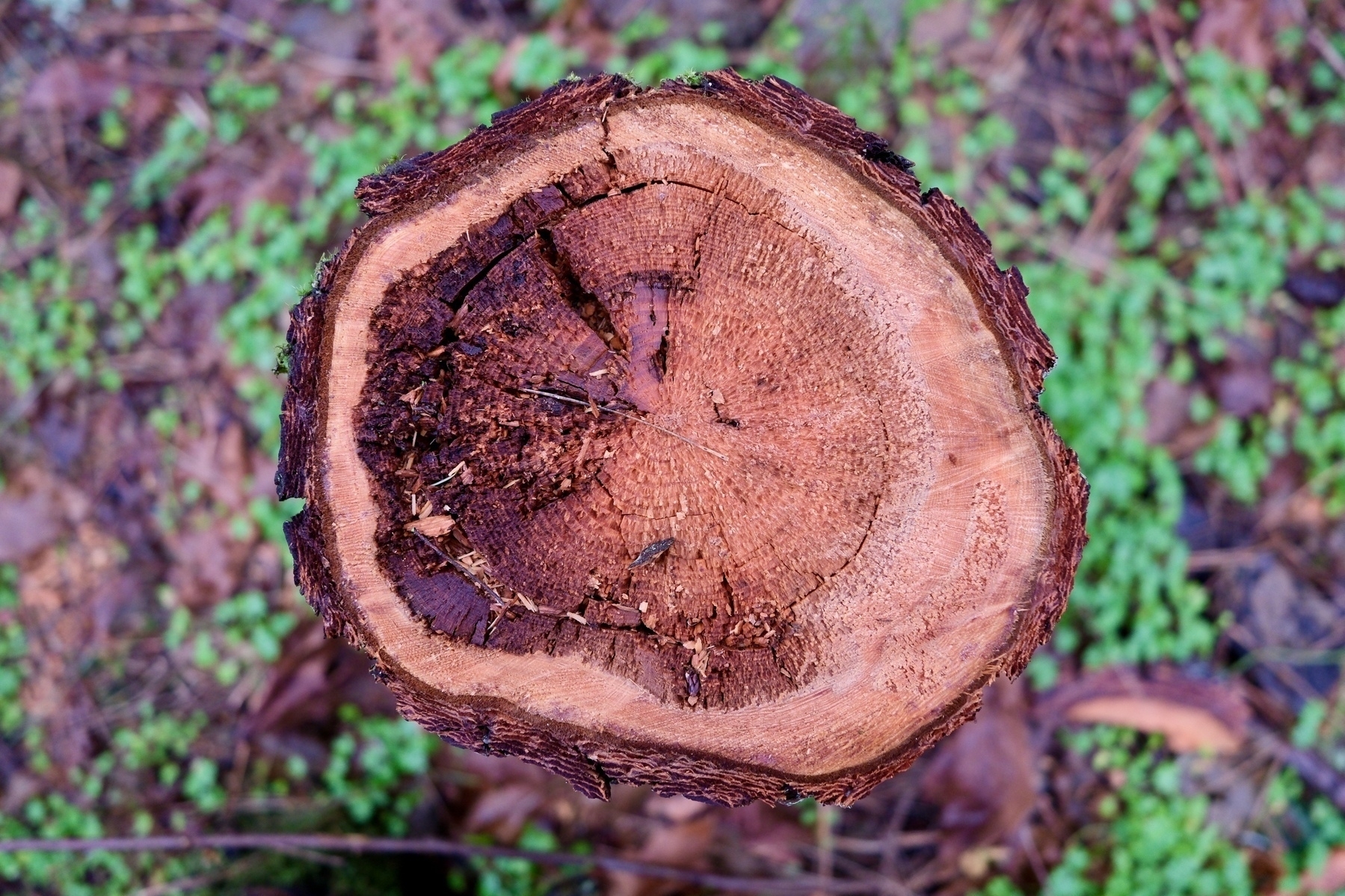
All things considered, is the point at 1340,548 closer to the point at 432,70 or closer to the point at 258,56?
the point at 432,70

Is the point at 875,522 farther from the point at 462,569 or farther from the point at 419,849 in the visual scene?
the point at 419,849

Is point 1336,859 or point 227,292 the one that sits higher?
point 227,292

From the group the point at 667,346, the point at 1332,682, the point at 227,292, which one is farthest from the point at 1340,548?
the point at 227,292

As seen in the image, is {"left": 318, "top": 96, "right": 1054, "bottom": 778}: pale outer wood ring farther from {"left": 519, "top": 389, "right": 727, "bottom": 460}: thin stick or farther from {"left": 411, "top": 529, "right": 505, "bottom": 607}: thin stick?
{"left": 519, "top": 389, "right": 727, "bottom": 460}: thin stick

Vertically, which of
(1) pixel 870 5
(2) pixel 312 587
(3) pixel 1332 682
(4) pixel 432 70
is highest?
(1) pixel 870 5

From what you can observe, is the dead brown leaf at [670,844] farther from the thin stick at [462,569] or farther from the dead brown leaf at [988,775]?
the thin stick at [462,569]

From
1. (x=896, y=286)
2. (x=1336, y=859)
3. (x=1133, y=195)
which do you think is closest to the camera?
(x=896, y=286)

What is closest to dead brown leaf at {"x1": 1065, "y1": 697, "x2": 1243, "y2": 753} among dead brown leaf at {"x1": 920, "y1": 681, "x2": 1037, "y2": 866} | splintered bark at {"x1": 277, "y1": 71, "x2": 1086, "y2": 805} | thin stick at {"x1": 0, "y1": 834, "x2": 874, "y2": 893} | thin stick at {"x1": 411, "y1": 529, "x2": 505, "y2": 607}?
dead brown leaf at {"x1": 920, "y1": 681, "x2": 1037, "y2": 866}
